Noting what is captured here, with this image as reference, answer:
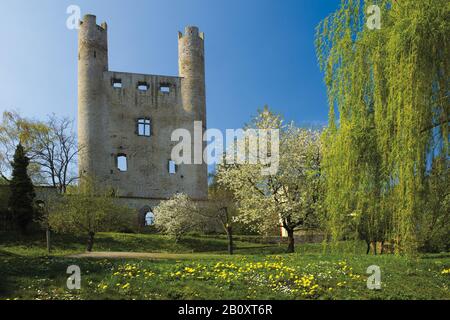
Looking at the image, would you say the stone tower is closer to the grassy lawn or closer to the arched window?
the arched window

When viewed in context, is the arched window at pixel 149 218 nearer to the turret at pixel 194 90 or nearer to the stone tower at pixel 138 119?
the stone tower at pixel 138 119

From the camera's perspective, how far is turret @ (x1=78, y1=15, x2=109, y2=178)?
42.3 m

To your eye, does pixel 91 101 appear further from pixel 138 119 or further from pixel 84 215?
pixel 84 215

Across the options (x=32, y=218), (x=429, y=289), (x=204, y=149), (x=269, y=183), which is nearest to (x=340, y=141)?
(x=429, y=289)

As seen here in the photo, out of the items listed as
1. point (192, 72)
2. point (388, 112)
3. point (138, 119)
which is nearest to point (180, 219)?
point (138, 119)

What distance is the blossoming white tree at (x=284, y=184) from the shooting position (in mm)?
25562

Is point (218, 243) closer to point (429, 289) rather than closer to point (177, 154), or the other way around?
point (177, 154)

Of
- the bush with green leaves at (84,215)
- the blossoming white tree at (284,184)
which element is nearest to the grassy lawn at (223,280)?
the blossoming white tree at (284,184)

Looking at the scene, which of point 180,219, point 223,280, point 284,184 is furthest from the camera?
A: point 180,219

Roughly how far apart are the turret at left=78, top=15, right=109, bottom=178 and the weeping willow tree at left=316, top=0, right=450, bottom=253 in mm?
31633

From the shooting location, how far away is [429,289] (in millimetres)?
11992

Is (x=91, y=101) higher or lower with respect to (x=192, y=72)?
lower

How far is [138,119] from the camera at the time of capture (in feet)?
147

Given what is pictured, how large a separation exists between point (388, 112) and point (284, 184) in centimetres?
1493
